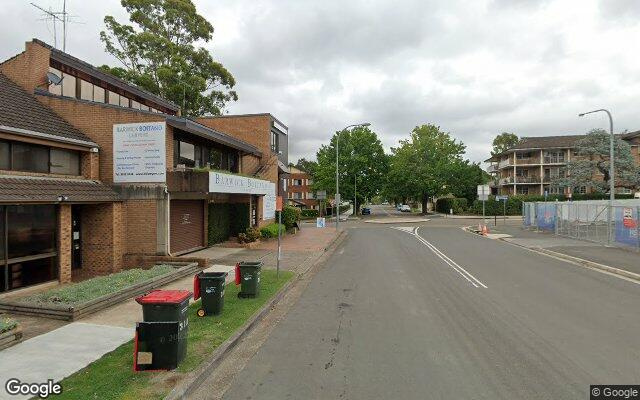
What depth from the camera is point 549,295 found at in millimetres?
10625

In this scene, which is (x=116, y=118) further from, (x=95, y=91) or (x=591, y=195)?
(x=591, y=195)

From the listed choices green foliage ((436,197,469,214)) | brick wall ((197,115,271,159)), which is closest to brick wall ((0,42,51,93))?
brick wall ((197,115,271,159))

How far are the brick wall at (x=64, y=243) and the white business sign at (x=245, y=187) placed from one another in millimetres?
5229

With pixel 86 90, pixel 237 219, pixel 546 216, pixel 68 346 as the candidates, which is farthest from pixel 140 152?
pixel 546 216

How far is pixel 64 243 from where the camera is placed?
513 inches

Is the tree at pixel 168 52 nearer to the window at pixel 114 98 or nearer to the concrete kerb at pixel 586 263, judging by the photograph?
the window at pixel 114 98

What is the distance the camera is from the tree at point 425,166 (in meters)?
61.5

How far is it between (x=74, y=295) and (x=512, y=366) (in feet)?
30.5

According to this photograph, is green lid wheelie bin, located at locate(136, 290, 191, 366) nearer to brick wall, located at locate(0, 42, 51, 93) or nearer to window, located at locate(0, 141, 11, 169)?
window, located at locate(0, 141, 11, 169)

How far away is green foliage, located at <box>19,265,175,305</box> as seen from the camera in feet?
29.8

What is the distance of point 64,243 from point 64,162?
9.70 feet

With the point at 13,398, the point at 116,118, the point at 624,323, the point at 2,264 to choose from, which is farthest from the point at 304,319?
the point at 116,118

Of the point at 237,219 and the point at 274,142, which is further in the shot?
the point at 274,142

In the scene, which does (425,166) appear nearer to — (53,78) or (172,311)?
(53,78)
